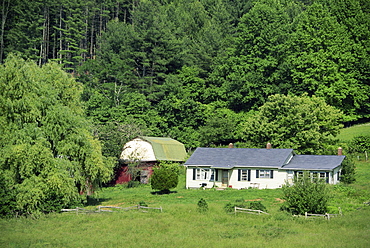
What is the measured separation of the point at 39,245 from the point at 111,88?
5927cm

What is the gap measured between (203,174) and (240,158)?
15.0ft

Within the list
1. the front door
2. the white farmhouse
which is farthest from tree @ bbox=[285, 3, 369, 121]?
the front door

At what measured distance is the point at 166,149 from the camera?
231 ft

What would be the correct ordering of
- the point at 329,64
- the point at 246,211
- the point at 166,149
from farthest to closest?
the point at 329,64, the point at 166,149, the point at 246,211

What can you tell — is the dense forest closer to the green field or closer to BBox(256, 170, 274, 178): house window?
BBox(256, 170, 274, 178): house window

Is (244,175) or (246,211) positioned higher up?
(244,175)

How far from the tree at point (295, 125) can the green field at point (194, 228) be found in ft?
54.0

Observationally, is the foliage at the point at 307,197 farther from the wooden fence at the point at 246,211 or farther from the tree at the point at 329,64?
the tree at the point at 329,64

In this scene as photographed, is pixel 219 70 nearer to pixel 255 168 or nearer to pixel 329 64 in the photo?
pixel 329 64

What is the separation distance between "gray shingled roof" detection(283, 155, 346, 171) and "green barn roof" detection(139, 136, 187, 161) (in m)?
18.1

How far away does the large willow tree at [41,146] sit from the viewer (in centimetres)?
4250

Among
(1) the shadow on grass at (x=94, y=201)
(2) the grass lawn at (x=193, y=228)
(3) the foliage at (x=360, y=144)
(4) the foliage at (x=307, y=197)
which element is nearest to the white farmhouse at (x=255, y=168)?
(2) the grass lawn at (x=193, y=228)

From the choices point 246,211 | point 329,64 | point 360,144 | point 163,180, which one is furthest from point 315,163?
point 329,64

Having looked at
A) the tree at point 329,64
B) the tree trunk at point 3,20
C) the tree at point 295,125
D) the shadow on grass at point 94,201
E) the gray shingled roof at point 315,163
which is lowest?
the shadow on grass at point 94,201
